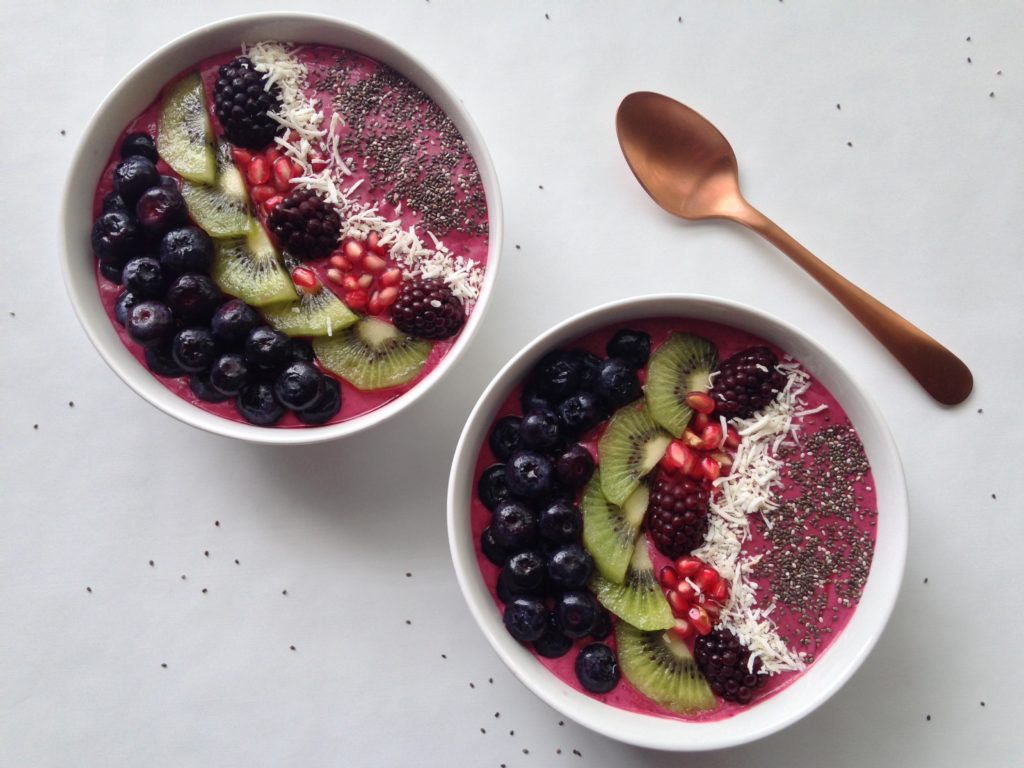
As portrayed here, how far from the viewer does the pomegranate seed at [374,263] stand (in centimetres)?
166

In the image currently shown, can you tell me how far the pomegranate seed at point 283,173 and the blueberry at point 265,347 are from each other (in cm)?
30

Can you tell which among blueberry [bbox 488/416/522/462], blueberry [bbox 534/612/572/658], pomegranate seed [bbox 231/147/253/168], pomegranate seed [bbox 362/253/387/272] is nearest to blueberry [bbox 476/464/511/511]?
blueberry [bbox 488/416/522/462]

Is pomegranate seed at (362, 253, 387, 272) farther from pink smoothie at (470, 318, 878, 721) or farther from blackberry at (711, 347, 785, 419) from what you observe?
blackberry at (711, 347, 785, 419)

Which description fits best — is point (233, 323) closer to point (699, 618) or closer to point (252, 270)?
point (252, 270)

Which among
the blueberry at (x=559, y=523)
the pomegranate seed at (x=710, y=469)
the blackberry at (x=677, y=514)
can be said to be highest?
the pomegranate seed at (x=710, y=469)

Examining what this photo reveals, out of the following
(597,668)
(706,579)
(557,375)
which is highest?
(557,375)

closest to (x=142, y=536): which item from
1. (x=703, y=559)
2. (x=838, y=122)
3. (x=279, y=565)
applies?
(x=279, y=565)

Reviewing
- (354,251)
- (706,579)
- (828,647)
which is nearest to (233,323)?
(354,251)

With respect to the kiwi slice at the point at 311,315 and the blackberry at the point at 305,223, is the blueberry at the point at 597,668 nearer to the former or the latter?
the kiwi slice at the point at 311,315

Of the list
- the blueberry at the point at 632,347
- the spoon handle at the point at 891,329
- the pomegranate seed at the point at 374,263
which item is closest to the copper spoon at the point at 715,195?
the spoon handle at the point at 891,329

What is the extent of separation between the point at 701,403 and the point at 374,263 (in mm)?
731

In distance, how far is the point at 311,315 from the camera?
1.67m

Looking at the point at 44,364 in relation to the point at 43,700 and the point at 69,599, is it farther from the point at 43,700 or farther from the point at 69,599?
the point at 43,700

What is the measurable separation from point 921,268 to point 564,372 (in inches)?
37.5
